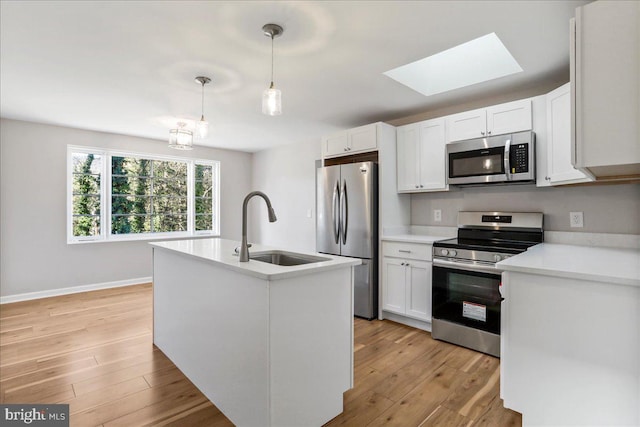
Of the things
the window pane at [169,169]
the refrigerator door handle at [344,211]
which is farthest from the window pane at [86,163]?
the refrigerator door handle at [344,211]

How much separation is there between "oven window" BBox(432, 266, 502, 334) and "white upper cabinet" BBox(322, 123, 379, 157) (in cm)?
151

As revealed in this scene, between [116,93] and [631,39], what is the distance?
3748mm

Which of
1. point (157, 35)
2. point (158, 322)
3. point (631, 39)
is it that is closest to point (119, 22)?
point (157, 35)

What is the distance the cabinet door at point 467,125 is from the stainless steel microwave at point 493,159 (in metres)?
0.07

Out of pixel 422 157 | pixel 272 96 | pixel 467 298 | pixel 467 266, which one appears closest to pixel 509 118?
pixel 422 157

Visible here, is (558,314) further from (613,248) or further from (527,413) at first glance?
(613,248)

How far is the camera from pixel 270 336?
1488 mm

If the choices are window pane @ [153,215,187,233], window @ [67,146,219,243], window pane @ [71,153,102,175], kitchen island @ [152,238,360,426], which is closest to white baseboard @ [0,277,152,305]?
window @ [67,146,219,243]

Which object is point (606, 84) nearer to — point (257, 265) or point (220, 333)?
point (257, 265)

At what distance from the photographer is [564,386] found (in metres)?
1.51

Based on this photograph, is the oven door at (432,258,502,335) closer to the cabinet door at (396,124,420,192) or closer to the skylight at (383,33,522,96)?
the cabinet door at (396,124,420,192)

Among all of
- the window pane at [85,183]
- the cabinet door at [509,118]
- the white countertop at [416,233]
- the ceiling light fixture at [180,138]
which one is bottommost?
the white countertop at [416,233]

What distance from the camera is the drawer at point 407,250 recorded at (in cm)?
305

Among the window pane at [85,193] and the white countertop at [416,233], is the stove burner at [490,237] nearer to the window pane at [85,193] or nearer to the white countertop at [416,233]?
the white countertop at [416,233]
